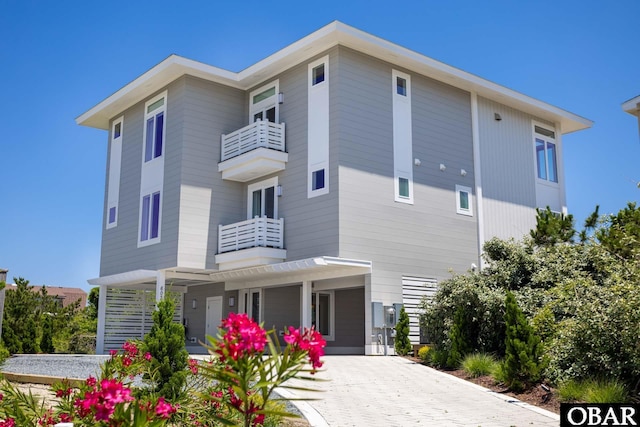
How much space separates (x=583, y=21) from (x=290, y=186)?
9.83 metres

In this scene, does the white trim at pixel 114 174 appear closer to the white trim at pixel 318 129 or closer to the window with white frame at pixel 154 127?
the window with white frame at pixel 154 127

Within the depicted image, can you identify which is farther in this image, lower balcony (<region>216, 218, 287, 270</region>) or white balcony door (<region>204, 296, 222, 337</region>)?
white balcony door (<region>204, 296, 222, 337</region>)

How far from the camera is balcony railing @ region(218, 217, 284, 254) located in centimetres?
2052

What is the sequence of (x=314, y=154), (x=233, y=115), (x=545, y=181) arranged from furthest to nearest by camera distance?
(x=545, y=181), (x=233, y=115), (x=314, y=154)

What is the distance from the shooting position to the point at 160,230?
22000 millimetres

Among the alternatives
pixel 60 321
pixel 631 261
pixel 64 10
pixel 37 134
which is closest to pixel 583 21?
pixel 631 261

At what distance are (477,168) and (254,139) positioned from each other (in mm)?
8028

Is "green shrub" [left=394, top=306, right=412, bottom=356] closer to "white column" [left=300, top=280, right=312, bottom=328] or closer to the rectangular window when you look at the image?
"white column" [left=300, top=280, right=312, bottom=328]

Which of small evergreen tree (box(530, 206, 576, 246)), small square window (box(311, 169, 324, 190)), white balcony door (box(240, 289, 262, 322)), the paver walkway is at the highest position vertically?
small square window (box(311, 169, 324, 190))

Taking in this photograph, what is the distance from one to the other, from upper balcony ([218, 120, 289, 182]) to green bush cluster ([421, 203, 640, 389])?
6.98m

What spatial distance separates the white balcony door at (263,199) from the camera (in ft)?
71.4

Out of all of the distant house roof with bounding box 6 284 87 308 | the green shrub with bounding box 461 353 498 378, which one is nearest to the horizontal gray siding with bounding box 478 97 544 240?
the green shrub with bounding box 461 353 498 378

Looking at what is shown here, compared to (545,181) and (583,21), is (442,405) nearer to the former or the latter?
(583,21)
